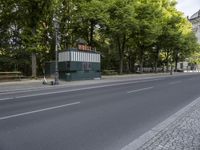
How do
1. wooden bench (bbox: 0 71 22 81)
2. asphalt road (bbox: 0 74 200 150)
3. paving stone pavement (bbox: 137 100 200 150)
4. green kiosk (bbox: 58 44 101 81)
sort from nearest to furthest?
paving stone pavement (bbox: 137 100 200 150) < asphalt road (bbox: 0 74 200 150) < wooden bench (bbox: 0 71 22 81) < green kiosk (bbox: 58 44 101 81)

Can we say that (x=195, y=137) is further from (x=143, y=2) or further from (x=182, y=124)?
(x=143, y=2)

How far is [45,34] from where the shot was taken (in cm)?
4166

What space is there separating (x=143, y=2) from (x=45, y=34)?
1798 cm

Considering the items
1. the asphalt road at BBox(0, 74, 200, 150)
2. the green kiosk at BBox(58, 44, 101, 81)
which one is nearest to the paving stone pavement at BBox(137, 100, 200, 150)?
the asphalt road at BBox(0, 74, 200, 150)

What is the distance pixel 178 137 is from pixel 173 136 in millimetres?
140

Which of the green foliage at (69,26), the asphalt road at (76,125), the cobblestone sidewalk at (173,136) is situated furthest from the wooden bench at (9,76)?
the cobblestone sidewalk at (173,136)

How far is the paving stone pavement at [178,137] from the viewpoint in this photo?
6.35m

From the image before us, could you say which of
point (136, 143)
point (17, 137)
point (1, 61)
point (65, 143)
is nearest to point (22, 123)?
point (17, 137)

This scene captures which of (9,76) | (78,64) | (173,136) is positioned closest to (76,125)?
(173,136)

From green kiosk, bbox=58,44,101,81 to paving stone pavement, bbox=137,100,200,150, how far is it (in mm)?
22999

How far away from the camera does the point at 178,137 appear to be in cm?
709

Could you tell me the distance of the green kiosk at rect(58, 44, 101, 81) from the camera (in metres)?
31.8

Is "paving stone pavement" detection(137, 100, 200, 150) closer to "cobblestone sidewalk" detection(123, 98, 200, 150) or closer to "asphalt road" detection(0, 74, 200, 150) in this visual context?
"cobblestone sidewalk" detection(123, 98, 200, 150)

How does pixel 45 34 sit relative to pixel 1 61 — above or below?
above
